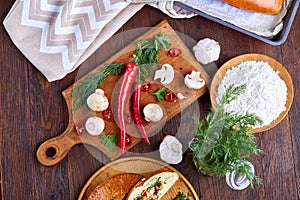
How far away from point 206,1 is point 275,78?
0.36 meters

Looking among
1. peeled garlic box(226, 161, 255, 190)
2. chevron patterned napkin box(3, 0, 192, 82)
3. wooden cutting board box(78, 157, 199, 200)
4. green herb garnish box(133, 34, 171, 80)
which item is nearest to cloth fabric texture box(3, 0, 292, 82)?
chevron patterned napkin box(3, 0, 192, 82)

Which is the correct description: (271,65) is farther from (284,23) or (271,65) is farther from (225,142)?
(225,142)

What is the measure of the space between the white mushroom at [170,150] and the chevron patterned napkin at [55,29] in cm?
40

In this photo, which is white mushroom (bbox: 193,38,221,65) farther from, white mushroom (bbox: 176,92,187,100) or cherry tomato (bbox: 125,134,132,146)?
cherry tomato (bbox: 125,134,132,146)

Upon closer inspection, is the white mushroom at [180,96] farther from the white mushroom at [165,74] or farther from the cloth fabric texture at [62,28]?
the cloth fabric texture at [62,28]

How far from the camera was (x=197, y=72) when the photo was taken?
2045mm

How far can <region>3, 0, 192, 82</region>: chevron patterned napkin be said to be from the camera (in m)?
2.02

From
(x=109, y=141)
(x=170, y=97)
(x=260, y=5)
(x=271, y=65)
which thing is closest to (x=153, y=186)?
(x=109, y=141)

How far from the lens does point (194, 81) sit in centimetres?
204

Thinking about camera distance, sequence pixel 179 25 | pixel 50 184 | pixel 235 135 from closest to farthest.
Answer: pixel 235 135
pixel 50 184
pixel 179 25

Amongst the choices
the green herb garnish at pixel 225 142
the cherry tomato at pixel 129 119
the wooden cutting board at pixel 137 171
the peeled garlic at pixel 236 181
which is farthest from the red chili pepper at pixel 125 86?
the peeled garlic at pixel 236 181

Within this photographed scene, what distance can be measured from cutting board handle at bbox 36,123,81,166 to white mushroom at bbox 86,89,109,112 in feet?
0.34

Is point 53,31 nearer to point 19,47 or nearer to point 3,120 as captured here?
point 19,47

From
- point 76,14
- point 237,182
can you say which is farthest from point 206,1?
point 237,182
